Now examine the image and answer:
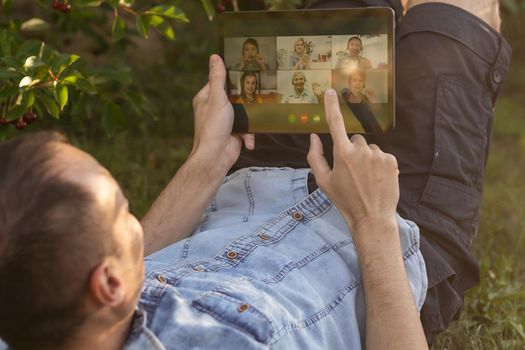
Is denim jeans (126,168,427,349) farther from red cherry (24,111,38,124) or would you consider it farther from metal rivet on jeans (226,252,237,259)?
red cherry (24,111,38,124)

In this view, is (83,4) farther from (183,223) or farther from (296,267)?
(296,267)

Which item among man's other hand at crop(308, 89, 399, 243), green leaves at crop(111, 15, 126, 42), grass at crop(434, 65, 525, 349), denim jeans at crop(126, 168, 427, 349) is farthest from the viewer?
green leaves at crop(111, 15, 126, 42)

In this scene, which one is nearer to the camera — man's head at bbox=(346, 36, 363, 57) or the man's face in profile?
the man's face in profile

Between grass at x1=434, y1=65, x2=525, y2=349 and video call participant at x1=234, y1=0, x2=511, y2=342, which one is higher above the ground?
video call participant at x1=234, y1=0, x2=511, y2=342

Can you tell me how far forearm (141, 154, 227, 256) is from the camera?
222 centimetres

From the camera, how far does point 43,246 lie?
4.87 ft

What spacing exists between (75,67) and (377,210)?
3.47ft

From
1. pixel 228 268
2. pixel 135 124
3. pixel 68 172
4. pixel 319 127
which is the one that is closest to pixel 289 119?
pixel 319 127

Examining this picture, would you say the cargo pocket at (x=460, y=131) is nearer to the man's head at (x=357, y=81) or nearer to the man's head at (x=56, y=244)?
the man's head at (x=357, y=81)

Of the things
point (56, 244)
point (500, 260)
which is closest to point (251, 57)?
point (56, 244)

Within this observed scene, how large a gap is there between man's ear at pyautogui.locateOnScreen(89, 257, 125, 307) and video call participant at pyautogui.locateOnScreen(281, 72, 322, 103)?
0.74 metres

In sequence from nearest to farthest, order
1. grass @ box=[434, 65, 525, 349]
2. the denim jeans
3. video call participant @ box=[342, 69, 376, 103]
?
the denim jeans < video call participant @ box=[342, 69, 376, 103] < grass @ box=[434, 65, 525, 349]

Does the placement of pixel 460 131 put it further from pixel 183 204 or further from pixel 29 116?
pixel 29 116

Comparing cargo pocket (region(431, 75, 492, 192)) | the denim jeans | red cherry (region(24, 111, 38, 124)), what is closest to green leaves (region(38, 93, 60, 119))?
red cherry (region(24, 111, 38, 124))
